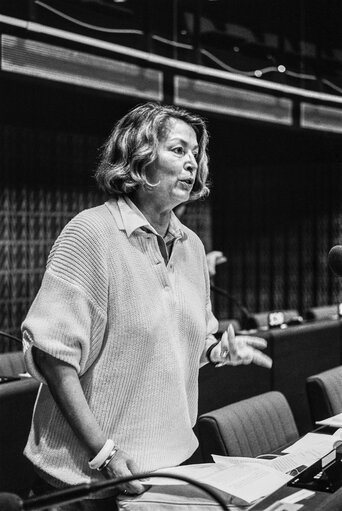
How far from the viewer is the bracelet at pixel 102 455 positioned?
1416mm

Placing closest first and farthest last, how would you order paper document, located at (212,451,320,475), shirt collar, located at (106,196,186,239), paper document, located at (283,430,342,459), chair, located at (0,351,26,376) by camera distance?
shirt collar, located at (106,196,186,239) < paper document, located at (212,451,320,475) < paper document, located at (283,430,342,459) < chair, located at (0,351,26,376)

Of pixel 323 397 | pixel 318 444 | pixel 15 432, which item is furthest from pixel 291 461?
pixel 15 432

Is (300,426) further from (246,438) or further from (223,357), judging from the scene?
(223,357)

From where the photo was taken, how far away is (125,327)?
1.50 metres

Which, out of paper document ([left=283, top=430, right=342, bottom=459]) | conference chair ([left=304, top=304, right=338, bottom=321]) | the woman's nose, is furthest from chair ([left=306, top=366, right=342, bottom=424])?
conference chair ([left=304, top=304, right=338, bottom=321])

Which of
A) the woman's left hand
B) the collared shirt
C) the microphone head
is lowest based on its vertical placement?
the woman's left hand

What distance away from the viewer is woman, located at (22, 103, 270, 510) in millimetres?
1436

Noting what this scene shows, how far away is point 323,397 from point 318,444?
0.78 meters

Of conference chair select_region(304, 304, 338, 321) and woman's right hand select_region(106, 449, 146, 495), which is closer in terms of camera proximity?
woman's right hand select_region(106, 449, 146, 495)

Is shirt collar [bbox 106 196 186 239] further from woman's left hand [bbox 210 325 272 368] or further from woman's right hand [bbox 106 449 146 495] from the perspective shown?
woman's right hand [bbox 106 449 146 495]

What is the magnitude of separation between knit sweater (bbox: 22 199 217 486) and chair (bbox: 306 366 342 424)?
1413 millimetres

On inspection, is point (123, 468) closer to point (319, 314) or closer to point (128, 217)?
point (128, 217)

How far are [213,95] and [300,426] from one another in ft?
7.64

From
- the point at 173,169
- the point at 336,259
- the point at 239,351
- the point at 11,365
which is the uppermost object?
the point at 173,169
